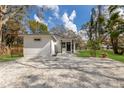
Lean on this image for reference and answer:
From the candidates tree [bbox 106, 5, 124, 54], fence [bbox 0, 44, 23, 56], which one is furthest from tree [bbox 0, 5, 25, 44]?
tree [bbox 106, 5, 124, 54]

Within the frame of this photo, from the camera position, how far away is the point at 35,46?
18.4m

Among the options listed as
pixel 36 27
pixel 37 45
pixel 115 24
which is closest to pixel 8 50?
pixel 37 45

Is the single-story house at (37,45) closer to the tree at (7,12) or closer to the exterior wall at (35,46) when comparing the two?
the exterior wall at (35,46)

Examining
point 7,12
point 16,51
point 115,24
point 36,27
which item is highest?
point 36,27

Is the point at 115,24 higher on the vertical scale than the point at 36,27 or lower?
lower

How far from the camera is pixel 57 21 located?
4288 centimetres

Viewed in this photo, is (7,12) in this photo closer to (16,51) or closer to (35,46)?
(16,51)

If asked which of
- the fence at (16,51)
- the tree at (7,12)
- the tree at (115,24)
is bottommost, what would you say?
the fence at (16,51)

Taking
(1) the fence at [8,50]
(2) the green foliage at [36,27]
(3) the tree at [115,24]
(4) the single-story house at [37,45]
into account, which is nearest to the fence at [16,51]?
(1) the fence at [8,50]

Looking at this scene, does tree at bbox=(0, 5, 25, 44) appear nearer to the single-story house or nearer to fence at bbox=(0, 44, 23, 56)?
fence at bbox=(0, 44, 23, 56)

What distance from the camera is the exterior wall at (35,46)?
18.3 m

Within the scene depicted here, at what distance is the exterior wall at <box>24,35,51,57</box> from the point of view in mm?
18328
